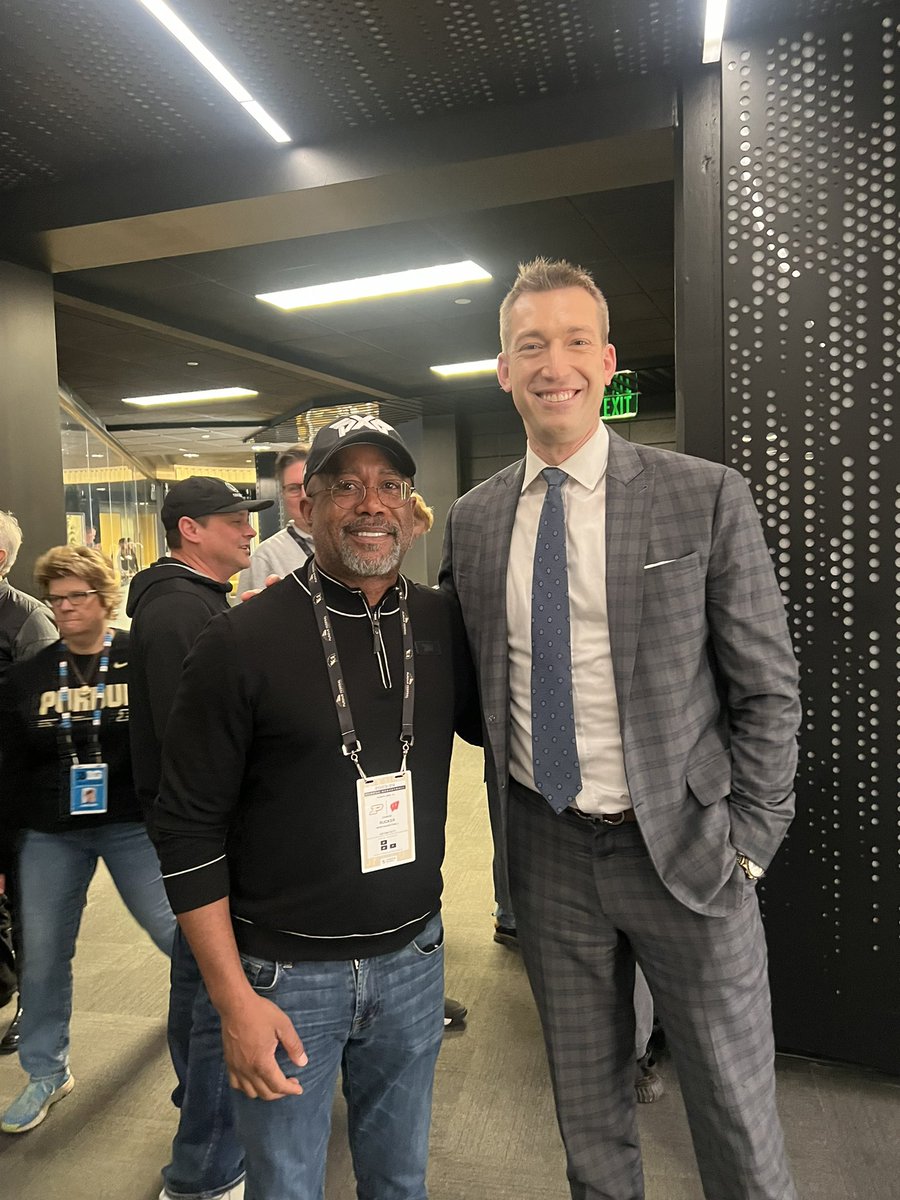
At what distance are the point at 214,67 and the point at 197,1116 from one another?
2.93m

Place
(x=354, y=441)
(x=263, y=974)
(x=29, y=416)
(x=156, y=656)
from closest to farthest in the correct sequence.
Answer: (x=263, y=974) → (x=354, y=441) → (x=156, y=656) → (x=29, y=416)

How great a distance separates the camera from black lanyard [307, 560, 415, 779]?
4.11 feet

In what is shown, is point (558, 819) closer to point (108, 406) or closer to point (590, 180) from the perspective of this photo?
point (590, 180)

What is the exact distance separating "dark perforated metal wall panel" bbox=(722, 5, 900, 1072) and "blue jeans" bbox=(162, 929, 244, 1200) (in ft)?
5.14

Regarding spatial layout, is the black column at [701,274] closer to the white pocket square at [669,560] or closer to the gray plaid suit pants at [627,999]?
the white pocket square at [669,560]

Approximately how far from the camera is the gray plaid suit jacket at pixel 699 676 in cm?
146

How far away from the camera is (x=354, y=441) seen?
1.36m

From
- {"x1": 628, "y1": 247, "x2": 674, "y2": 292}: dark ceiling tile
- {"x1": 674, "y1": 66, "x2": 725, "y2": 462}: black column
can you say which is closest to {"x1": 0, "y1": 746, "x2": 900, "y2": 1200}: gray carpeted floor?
{"x1": 674, "y1": 66, "x2": 725, "y2": 462}: black column

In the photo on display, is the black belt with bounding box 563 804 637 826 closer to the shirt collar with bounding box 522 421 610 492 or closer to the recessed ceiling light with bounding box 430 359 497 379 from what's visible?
the shirt collar with bounding box 522 421 610 492

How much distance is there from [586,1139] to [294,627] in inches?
45.7

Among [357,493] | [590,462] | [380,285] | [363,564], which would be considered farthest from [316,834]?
[380,285]

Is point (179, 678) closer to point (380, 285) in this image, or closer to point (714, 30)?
point (714, 30)

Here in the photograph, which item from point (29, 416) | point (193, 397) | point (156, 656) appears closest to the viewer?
point (156, 656)

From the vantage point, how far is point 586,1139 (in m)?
1.60
